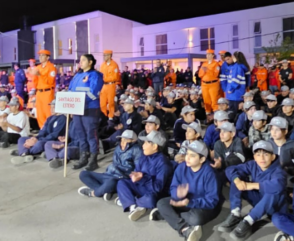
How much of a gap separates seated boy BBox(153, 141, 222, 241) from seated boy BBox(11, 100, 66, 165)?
347 cm

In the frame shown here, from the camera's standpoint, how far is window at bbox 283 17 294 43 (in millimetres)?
21203

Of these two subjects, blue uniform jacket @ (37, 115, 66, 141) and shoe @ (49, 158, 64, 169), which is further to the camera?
blue uniform jacket @ (37, 115, 66, 141)

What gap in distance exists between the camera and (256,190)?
362cm

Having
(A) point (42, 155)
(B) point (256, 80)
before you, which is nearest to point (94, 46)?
(B) point (256, 80)

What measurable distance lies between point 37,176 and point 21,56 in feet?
85.7

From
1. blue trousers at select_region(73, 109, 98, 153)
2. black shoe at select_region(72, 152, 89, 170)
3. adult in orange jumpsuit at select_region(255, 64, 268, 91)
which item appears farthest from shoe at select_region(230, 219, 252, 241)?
adult in orange jumpsuit at select_region(255, 64, 268, 91)

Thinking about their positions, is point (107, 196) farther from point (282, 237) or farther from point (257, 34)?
point (257, 34)

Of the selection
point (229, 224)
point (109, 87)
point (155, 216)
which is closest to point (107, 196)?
point (155, 216)

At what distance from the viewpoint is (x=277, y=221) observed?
304cm

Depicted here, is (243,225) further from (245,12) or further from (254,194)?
(245,12)

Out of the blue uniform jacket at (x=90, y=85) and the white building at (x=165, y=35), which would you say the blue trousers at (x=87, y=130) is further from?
the white building at (x=165, y=35)

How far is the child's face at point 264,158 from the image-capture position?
11.7ft

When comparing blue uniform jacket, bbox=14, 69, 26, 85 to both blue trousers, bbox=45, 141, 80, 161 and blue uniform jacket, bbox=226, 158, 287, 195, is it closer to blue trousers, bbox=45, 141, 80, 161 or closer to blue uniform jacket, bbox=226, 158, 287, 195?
blue trousers, bbox=45, 141, 80, 161

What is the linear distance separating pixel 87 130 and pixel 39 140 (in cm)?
141
